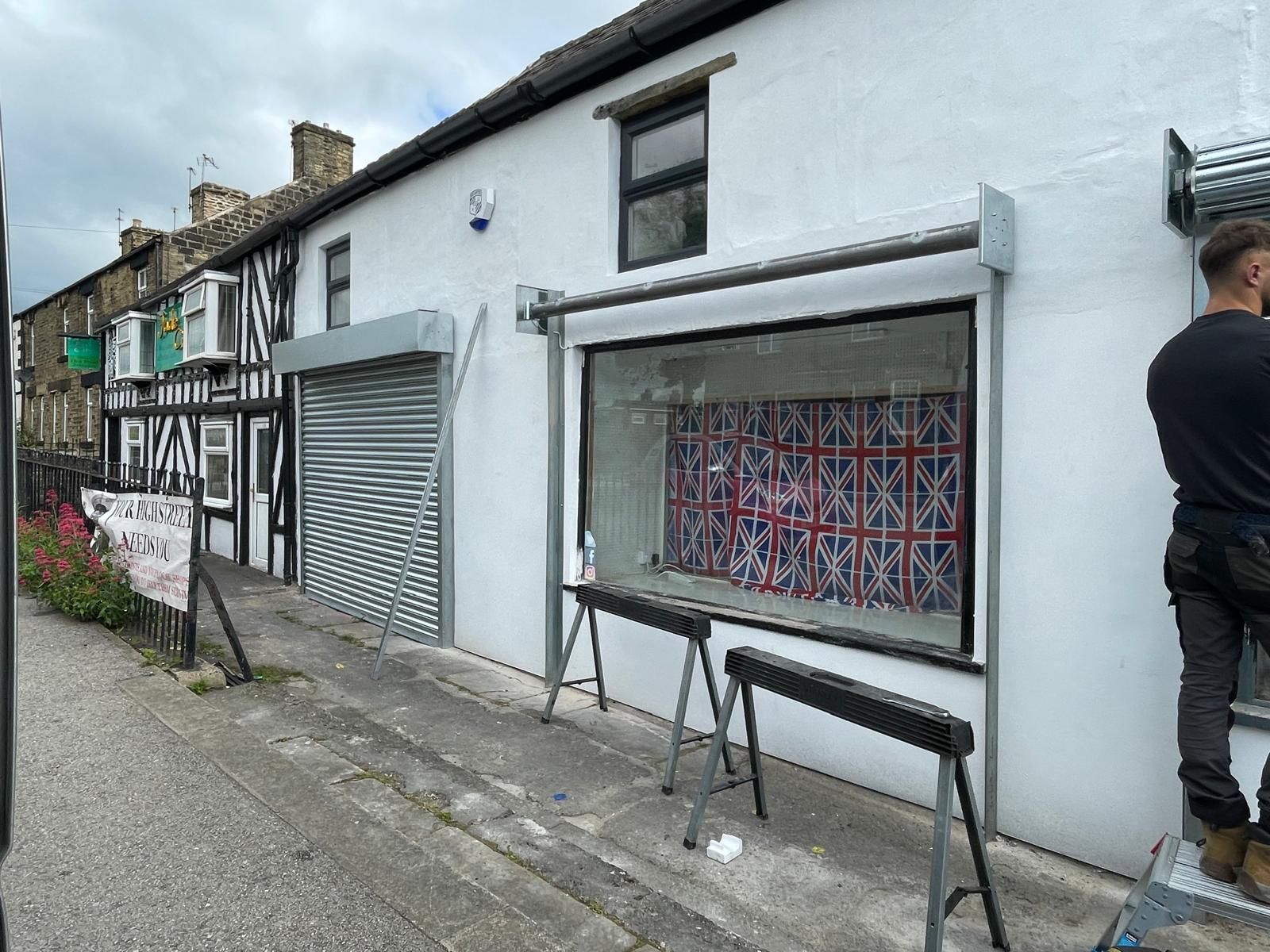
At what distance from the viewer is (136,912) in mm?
3072

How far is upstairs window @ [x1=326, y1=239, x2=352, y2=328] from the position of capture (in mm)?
8992

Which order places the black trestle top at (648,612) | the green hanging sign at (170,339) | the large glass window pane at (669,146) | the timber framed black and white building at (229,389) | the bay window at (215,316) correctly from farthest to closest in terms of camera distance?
the green hanging sign at (170,339), the bay window at (215,316), the timber framed black and white building at (229,389), the large glass window pane at (669,146), the black trestle top at (648,612)

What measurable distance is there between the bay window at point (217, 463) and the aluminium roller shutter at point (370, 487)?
11.0 ft

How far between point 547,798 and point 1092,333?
10.7 ft

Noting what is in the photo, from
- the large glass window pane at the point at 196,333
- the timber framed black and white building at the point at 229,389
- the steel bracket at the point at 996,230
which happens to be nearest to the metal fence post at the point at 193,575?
the timber framed black and white building at the point at 229,389

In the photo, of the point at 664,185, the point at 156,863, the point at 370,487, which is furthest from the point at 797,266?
the point at 370,487

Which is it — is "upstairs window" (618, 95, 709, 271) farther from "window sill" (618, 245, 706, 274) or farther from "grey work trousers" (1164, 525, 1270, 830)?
"grey work trousers" (1164, 525, 1270, 830)

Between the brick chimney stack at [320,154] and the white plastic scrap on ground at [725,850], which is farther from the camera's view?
the brick chimney stack at [320,154]

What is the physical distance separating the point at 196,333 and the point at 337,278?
14.1ft

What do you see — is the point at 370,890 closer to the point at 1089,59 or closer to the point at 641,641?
the point at 641,641

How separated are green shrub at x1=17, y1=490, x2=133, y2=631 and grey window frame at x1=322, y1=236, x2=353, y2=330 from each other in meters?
3.09

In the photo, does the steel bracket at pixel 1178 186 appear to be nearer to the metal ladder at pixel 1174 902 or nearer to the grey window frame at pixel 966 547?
the grey window frame at pixel 966 547

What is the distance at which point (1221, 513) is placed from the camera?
8.57 ft

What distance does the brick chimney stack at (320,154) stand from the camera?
15242 millimetres
